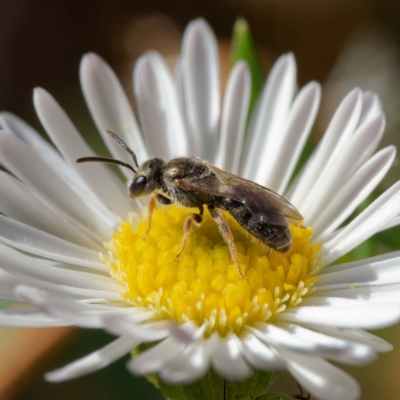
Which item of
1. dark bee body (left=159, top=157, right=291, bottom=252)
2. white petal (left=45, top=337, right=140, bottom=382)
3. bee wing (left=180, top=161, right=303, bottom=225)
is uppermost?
bee wing (left=180, top=161, right=303, bottom=225)

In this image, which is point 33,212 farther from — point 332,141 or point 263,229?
point 332,141

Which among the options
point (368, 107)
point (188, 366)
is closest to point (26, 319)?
point (188, 366)

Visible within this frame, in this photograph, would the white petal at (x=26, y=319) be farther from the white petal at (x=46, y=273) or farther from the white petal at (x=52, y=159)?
the white petal at (x=52, y=159)

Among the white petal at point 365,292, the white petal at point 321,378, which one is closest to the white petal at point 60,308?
the white petal at point 321,378

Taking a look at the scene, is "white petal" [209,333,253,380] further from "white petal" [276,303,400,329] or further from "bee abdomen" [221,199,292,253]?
"bee abdomen" [221,199,292,253]

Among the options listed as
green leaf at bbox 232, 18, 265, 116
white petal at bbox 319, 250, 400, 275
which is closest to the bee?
white petal at bbox 319, 250, 400, 275

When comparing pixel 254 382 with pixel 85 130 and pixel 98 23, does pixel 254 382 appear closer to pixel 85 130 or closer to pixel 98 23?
pixel 85 130

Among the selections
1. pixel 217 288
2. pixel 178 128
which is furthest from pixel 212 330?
pixel 178 128
